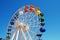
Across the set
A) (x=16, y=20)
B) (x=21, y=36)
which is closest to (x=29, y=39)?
(x=21, y=36)

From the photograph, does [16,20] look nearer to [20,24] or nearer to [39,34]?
[20,24]

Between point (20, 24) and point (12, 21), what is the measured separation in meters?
1.89

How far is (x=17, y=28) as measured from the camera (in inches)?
1532

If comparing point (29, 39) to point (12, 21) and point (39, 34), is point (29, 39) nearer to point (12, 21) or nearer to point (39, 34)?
point (39, 34)

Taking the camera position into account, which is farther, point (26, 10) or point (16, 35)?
point (26, 10)

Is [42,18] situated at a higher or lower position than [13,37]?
higher

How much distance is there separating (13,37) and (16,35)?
652 mm

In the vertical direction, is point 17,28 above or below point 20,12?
below

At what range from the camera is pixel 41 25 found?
38.8 metres

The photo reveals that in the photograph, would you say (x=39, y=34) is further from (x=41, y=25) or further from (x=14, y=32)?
(x=14, y=32)

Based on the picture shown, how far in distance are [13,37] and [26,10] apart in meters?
6.27

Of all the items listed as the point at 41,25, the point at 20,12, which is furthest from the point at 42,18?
the point at 20,12

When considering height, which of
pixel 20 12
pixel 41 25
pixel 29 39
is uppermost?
pixel 20 12

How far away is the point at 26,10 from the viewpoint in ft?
135
